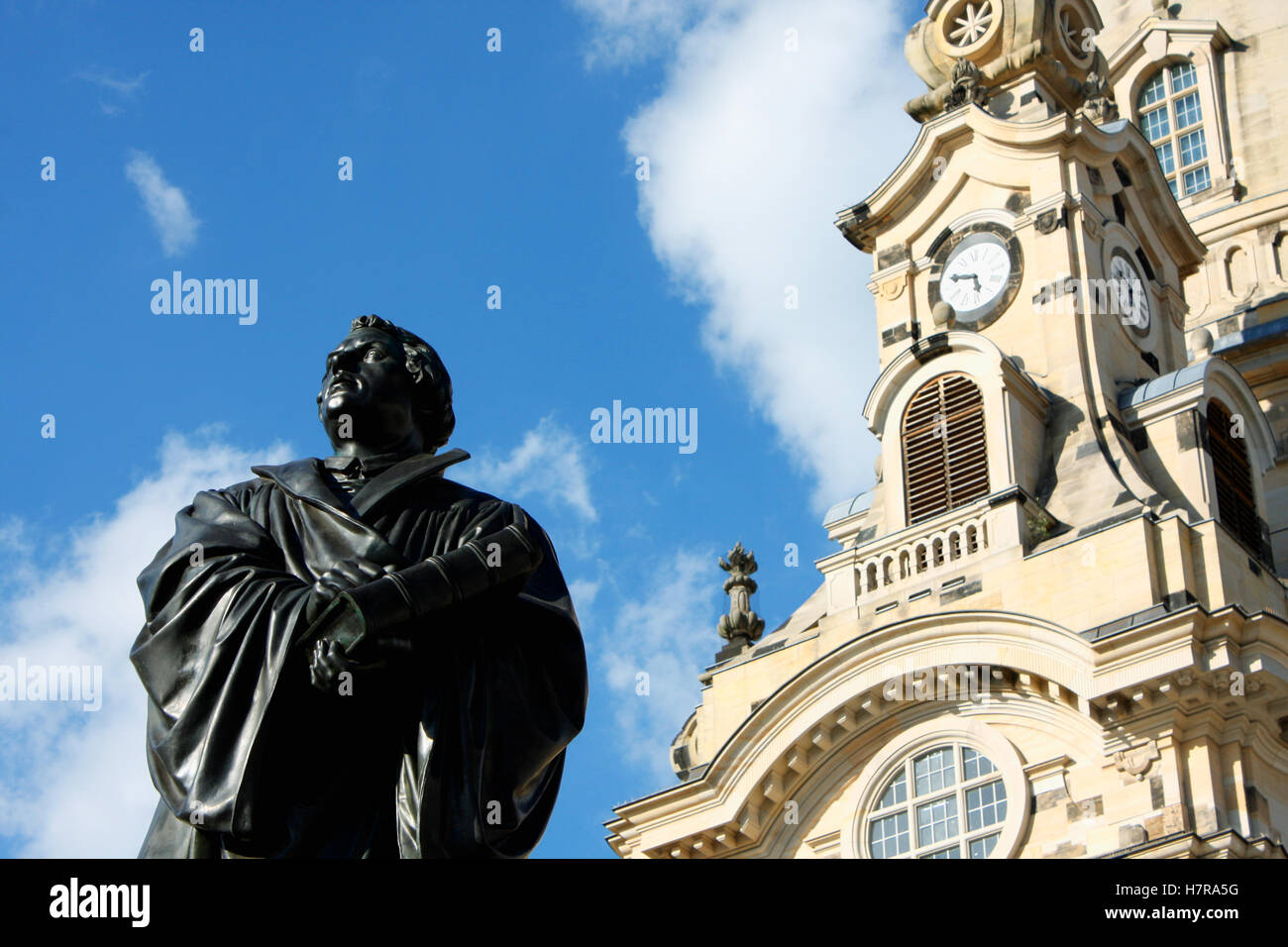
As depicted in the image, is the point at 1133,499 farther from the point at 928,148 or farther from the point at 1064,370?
the point at 928,148

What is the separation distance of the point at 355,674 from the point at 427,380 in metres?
1.11

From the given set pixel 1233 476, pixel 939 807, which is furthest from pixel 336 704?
pixel 1233 476

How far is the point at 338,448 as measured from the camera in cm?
617

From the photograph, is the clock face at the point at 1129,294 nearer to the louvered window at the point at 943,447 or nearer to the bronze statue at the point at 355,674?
the louvered window at the point at 943,447

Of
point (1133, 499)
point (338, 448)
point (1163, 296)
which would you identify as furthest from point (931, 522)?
point (338, 448)

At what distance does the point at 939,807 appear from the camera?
25531mm

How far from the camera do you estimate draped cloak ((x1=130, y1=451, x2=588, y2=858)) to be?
5.35 meters

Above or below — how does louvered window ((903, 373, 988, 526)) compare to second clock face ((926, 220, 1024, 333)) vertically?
below

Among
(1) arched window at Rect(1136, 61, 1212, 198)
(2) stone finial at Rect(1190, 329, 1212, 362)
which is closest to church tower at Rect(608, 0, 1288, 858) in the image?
(2) stone finial at Rect(1190, 329, 1212, 362)

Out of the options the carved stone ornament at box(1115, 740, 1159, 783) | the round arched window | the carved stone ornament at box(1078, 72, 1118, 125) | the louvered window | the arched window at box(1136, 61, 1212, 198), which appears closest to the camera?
the carved stone ornament at box(1115, 740, 1159, 783)

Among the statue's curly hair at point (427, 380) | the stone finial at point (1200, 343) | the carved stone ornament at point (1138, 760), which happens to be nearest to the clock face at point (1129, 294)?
the stone finial at point (1200, 343)

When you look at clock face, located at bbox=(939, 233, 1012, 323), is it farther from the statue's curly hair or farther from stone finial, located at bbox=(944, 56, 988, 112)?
the statue's curly hair

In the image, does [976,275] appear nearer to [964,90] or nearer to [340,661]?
[964,90]
